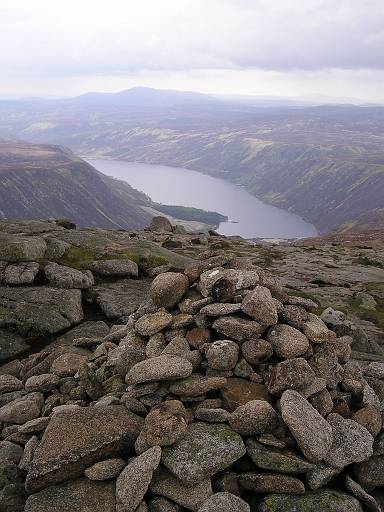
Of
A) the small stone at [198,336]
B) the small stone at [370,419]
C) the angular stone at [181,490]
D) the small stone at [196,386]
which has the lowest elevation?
the angular stone at [181,490]

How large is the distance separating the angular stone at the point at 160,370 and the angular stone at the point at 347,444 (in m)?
5.25

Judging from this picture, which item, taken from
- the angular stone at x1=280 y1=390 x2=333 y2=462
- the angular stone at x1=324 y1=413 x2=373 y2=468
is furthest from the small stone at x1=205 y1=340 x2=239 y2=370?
the angular stone at x1=324 y1=413 x2=373 y2=468

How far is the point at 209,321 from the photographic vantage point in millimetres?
18672

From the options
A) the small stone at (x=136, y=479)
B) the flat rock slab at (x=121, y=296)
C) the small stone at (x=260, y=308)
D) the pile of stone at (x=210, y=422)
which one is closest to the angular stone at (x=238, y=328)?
the pile of stone at (x=210, y=422)

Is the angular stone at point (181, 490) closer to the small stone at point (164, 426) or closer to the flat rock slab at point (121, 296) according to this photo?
the small stone at point (164, 426)

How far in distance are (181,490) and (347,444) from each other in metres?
5.57

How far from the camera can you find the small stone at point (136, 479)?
13.0 meters

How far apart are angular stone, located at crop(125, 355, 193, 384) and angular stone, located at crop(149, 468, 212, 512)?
10.6ft

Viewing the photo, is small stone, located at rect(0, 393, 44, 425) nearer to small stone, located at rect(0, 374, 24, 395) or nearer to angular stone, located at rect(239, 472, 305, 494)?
small stone, located at rect(0, 374, 24, 395)

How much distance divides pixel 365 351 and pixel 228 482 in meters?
16.7

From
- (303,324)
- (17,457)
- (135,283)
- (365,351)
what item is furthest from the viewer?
(135,283)

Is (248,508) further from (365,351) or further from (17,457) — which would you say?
(365,351)

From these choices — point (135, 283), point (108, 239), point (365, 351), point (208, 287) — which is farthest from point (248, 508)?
point (108, 239)

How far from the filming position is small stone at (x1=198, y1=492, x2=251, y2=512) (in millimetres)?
12703
